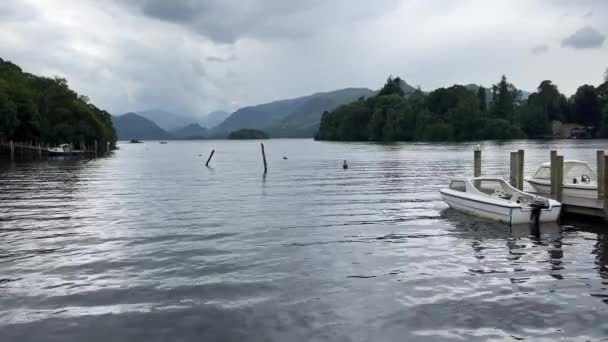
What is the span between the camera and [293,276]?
15.6m

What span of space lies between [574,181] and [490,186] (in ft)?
14.5

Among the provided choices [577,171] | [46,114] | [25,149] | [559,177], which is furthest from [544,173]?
[46,114]

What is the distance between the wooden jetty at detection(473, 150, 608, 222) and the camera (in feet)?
78.2

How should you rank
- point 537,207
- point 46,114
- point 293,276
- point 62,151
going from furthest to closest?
1. point 46,114
2. point 62,151
3. point 537,207
4. point 293,276

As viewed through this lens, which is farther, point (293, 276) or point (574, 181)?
point (574, 181)

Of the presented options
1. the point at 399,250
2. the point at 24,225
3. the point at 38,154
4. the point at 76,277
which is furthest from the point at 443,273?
the point at 38,154

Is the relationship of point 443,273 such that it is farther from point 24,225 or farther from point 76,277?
point 24,225

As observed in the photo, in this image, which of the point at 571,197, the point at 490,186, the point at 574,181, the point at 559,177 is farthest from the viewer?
the point at 490,186

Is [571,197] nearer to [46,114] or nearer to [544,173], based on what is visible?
[544,173]

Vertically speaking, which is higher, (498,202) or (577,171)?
(577,171)

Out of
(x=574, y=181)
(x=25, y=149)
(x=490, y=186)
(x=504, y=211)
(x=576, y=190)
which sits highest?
(x=25, y=149)

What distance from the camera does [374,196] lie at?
3638 cm

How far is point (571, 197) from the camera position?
26156mm

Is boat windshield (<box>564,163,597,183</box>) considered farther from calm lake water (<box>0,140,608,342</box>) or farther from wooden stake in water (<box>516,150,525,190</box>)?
calm lake water (<box>0,140,608,342</box>)
